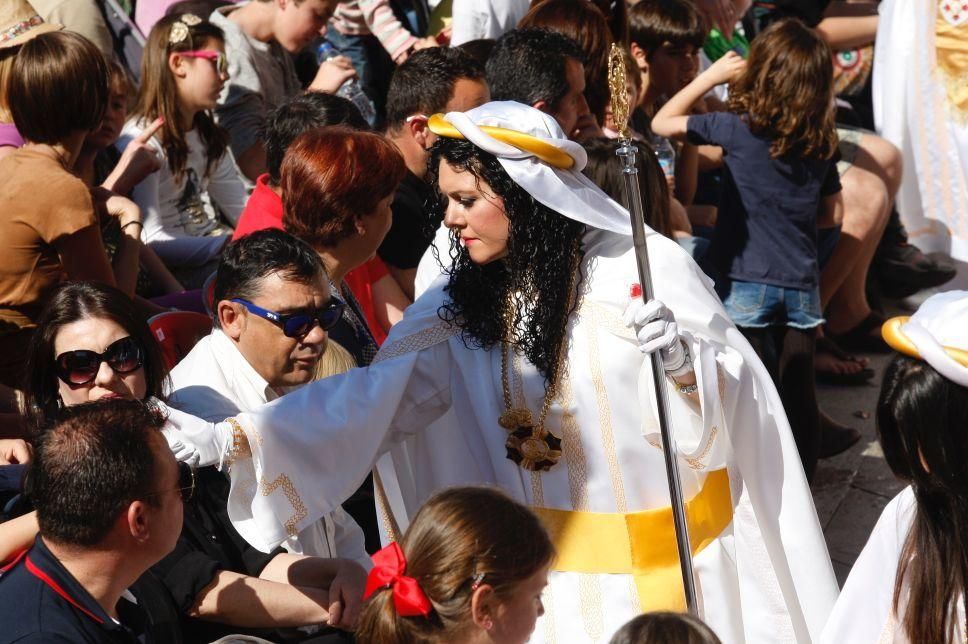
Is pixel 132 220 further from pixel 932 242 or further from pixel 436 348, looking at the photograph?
pixel 932 242

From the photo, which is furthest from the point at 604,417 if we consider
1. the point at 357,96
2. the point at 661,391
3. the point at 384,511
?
the point at 357,96

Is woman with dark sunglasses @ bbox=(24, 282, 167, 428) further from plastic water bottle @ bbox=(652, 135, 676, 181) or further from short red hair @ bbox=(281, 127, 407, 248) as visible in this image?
plastic water bottle @ bbox=(652, 135, 676, 181)

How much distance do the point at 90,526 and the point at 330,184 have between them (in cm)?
169

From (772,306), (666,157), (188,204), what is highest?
(188,204)

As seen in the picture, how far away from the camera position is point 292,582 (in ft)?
9.86

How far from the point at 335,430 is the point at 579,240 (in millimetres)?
830

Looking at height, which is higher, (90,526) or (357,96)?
(90,526)

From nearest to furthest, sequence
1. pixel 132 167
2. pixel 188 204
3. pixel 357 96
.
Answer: pixel 132 167, pixel 188 204, pixel 357 96

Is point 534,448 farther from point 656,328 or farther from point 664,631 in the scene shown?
point 664,631

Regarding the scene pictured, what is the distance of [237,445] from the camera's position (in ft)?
10.0

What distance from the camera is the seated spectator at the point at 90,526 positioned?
2.33 m

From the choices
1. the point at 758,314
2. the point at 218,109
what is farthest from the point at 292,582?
the point at 218,109

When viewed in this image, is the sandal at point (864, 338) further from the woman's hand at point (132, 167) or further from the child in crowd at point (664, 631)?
the child in crowd at point (664, 631)

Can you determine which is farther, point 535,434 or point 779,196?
point 779,196
